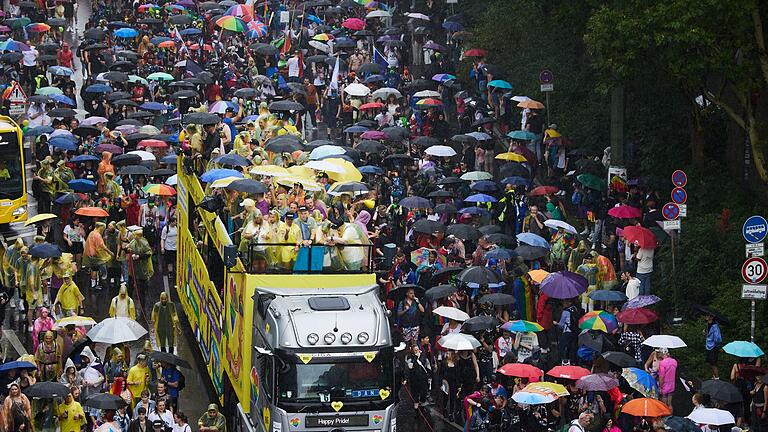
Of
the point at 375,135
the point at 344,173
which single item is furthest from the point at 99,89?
the point at 344,173

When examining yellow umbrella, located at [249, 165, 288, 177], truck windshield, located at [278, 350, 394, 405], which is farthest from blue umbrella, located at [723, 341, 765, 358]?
yellow umbrella, located at [249, 165, 288, 177]

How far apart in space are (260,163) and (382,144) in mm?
8399

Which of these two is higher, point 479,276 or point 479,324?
point 479,276

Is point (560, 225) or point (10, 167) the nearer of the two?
point (560, 225)

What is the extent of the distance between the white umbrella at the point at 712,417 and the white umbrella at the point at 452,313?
5870 millimetres

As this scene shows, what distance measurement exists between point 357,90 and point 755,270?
20018 mm

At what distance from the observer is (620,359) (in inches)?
919

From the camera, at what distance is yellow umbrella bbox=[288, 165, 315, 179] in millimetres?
29548

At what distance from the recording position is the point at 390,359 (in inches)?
832

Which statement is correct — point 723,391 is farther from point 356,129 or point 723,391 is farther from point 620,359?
point 356,129

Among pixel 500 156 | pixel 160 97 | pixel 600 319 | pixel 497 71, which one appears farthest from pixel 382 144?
pixel 600 319

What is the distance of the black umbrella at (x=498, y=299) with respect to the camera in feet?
87.1

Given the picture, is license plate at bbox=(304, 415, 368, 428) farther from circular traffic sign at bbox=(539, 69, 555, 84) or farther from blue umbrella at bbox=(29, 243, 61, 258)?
circular traffic sign at bbox=(539, 69, 555, 84)

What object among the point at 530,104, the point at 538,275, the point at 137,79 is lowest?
the point at 538,275
